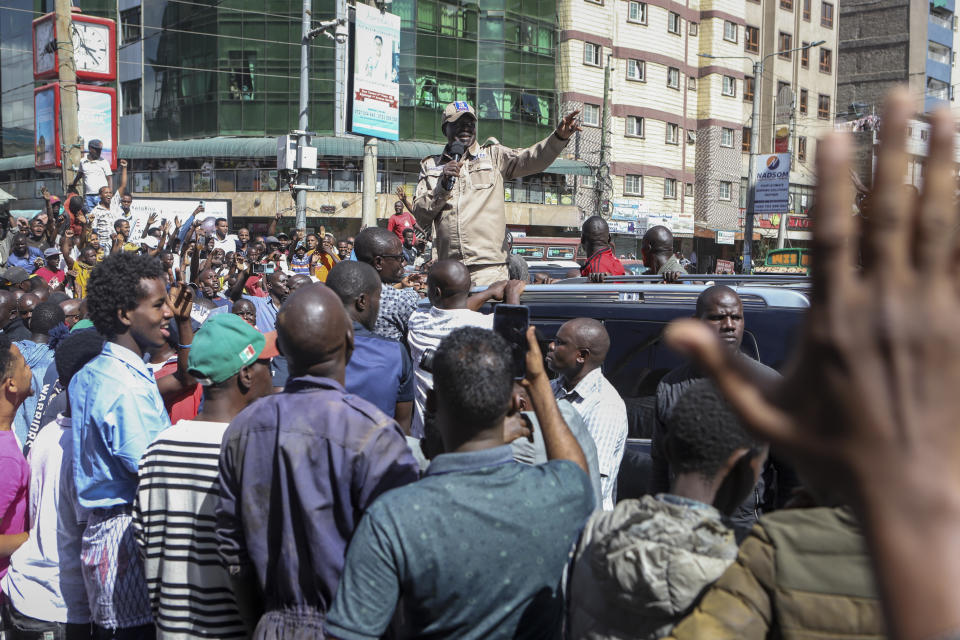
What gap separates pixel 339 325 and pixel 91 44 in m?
17.9

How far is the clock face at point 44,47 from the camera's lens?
62.1ft

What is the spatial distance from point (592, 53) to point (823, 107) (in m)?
18.5

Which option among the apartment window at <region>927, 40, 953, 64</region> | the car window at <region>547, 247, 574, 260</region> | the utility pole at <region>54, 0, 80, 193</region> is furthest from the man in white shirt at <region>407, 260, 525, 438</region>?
the apartment window at <region>927, 40, 953, 64</region>

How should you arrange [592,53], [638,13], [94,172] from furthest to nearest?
[638,13] → [592,53] → [94,172]

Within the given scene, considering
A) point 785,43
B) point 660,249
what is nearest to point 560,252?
point 660,249

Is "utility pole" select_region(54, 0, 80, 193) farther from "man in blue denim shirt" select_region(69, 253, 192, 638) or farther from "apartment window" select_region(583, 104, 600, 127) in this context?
"apartment window" select_region(583, 104, 600, 127)

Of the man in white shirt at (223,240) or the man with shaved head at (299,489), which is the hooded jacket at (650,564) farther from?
the man in white shirt at (223,240)

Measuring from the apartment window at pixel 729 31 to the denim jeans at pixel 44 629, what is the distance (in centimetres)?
4637

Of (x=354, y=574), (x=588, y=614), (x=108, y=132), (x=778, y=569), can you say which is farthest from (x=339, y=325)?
(x=108, y=132)

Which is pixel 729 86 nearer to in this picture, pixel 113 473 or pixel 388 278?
pixel 388 278

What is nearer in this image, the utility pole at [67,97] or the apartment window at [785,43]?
the utility pole at [67,97]

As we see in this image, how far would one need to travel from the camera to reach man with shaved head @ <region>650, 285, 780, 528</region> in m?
3.65

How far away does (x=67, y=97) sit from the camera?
580 inches

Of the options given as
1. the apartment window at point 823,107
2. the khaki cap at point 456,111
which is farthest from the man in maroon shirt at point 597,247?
the apartment window at point 823,107
